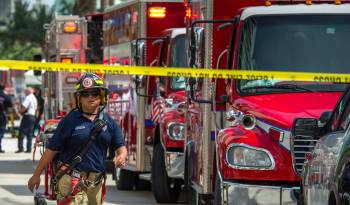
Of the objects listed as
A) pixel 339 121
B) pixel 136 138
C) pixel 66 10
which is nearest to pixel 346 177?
pixel 339 121

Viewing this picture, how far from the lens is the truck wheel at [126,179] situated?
1777 centimetres

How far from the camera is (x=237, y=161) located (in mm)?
10484

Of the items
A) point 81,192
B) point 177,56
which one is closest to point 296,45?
point 81,192

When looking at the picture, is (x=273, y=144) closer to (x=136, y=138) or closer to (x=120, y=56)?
(x=136, y=138)

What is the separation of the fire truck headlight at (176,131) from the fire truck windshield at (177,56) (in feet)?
2.71

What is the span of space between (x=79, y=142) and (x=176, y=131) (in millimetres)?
6068

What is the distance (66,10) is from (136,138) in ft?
153

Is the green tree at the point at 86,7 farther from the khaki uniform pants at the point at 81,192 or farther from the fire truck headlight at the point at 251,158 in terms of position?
the khaki uniform pants at the point at 81,192

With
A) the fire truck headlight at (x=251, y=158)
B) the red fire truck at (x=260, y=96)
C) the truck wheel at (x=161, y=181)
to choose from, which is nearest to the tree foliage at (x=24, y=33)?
the truck wheel at (x=161, y=181)

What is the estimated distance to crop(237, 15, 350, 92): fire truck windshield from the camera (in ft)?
37.2

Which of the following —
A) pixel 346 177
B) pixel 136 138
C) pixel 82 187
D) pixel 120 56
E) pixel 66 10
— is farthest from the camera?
pixel 66 10

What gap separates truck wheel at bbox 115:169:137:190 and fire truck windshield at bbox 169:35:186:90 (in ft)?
8.51

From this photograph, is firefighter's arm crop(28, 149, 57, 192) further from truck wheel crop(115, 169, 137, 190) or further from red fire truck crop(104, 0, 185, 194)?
truck wheel crop(115, 169, 137, 190)

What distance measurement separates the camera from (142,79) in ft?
54.6
